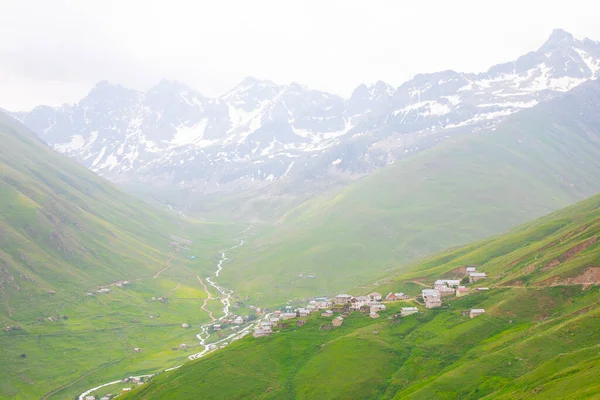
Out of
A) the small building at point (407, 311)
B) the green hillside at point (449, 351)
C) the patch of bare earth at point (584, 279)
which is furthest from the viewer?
the small building at point (407, 311)

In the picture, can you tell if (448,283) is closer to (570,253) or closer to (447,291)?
(447,291)

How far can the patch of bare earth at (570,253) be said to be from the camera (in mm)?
159500

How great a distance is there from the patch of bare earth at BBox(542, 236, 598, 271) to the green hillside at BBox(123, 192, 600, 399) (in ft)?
0.98

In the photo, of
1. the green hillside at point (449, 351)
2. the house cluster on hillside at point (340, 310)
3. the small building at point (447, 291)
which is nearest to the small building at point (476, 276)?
the green hillside at point (449, 351)

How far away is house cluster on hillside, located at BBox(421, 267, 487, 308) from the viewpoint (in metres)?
163

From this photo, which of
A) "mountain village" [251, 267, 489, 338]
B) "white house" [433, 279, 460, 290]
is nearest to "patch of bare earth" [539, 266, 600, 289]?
"mountain village" [251, 267, 489, 338]

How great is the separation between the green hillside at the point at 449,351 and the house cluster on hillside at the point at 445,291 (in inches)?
117

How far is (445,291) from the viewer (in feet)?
581

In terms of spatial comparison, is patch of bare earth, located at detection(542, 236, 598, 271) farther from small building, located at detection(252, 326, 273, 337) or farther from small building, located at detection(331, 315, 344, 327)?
small building, located at detection(252, 326, 273, 337)

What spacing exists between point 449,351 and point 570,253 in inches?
2247

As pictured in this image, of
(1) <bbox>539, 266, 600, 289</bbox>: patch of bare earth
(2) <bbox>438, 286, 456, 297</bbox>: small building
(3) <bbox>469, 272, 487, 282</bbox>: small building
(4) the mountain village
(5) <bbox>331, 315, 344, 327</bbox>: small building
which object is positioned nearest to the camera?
(1) <bbox>539, 266, 600, 289</bbox>: patch of bare earth

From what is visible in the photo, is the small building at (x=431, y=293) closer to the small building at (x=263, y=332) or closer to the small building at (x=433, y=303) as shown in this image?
the small building at (x=433, y=303)

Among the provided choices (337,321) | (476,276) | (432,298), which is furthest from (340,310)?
(476,276)

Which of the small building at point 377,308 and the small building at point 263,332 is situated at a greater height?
the small building at point 263,332
